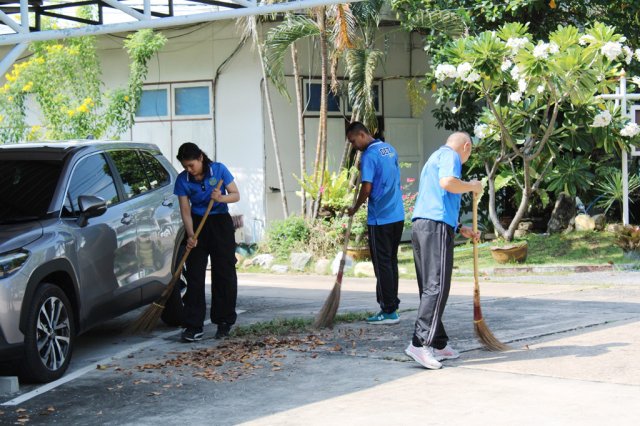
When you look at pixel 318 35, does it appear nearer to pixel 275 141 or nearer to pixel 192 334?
pixel 275 141

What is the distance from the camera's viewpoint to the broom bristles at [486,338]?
301 inches

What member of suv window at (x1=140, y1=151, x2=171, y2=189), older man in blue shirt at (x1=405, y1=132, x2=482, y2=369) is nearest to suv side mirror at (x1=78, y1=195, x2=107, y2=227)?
suv window at (x1=140, y1=151, x2=171, y2=189)

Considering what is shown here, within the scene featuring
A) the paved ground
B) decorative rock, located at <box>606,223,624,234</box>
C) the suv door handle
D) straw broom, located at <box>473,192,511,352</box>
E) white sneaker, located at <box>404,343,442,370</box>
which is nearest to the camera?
the paved ground

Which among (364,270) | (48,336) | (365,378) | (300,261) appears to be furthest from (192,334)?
(300,261)

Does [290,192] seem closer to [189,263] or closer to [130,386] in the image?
[189,263]

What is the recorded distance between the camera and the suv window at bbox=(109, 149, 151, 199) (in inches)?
354

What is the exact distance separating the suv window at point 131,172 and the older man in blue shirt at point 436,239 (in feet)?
9.52

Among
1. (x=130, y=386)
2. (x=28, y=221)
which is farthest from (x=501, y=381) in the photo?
(x=28, y=221)

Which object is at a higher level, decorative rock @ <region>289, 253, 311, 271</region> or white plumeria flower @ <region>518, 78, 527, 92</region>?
white plumeria flower @ <region>518, 78, 527, 92</region>

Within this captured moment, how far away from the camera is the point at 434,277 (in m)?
7.26

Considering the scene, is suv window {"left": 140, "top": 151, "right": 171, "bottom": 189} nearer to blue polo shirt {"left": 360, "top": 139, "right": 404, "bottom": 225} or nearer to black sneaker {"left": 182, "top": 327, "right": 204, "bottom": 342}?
black sneaker {"left": 182, "top": 327, "right": 204, "bottom": 342}

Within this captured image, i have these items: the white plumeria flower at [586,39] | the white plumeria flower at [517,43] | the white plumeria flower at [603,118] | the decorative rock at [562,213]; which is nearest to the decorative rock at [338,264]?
the decorative rock at [562,213]

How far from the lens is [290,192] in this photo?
18.4 m

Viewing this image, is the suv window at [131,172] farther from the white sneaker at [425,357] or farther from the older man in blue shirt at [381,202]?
the white sneaker at [425,357]
